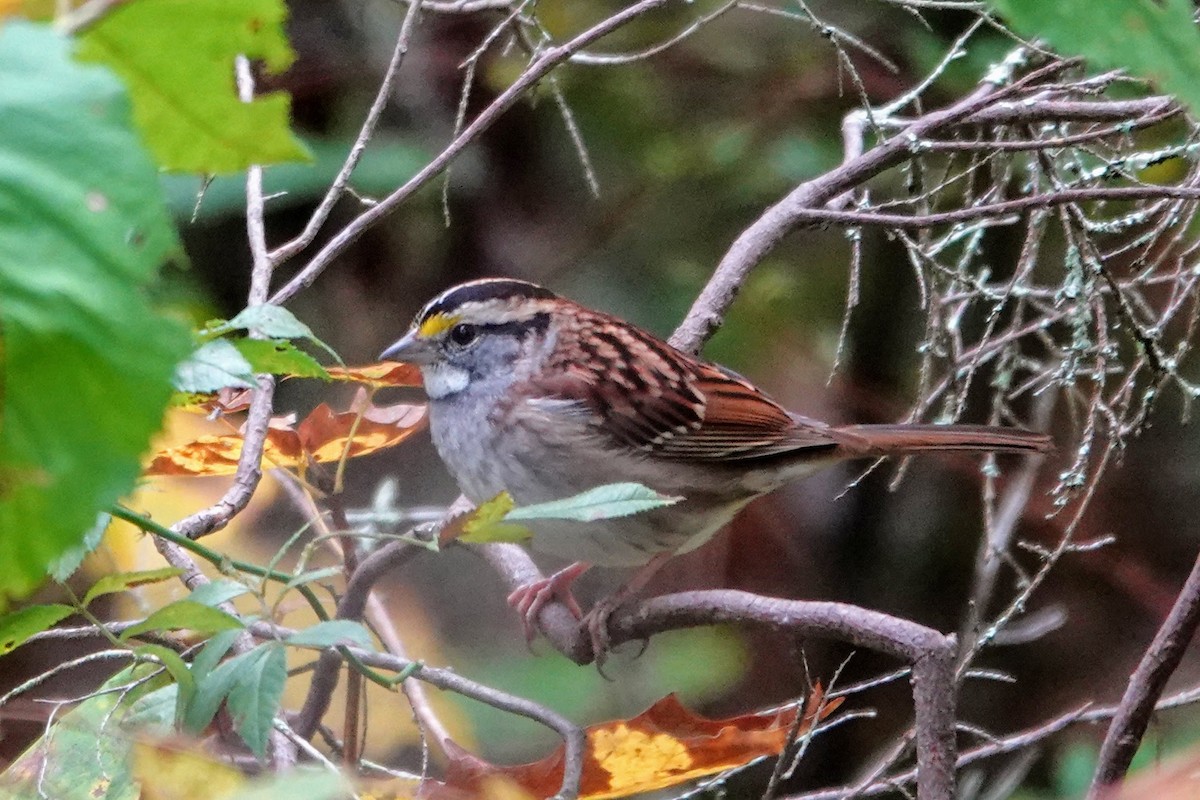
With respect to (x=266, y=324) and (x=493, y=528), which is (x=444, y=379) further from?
(x=493, y=528)

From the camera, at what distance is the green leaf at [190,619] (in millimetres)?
982

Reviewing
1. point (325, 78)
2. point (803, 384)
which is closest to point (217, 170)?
point (325, 78)

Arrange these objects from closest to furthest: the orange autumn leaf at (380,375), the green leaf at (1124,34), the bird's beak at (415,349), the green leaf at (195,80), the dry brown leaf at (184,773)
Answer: the green leaf at (1124,34)
the green leaf at (195,80)
the dry brown leaf at (184,773)
the orange autumn leaf at (380,375)
the bird's beak at (415,349)

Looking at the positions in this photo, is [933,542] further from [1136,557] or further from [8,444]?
[8,444]

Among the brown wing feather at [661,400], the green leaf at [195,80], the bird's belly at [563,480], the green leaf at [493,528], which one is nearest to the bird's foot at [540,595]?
the bird's belly at [563,480]

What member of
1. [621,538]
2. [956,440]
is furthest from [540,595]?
[956,440]

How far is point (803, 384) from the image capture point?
14.2ft

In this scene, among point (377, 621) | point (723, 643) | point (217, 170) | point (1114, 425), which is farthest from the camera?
point (723, 643)

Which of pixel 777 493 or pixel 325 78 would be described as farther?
pixel 777 493

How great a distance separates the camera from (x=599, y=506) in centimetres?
115

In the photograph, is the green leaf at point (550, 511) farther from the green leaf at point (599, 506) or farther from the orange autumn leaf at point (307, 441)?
the orange autumn leaf at point (307, 441)

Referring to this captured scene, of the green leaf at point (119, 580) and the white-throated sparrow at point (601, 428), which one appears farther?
the white-throated sparrow at point (601, 428)

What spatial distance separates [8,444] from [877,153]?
171 centimetres

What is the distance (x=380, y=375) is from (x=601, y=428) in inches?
25.0
